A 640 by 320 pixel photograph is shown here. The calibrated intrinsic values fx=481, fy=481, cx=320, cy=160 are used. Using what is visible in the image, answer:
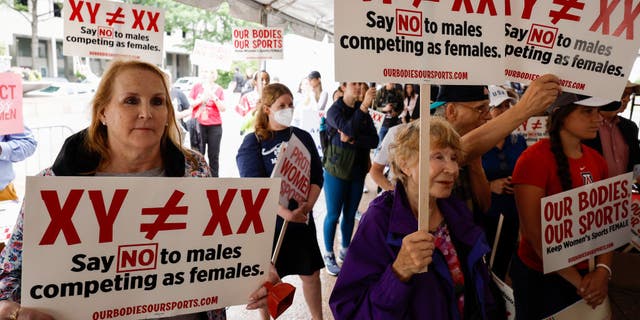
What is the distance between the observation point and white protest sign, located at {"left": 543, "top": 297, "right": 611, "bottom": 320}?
241cm

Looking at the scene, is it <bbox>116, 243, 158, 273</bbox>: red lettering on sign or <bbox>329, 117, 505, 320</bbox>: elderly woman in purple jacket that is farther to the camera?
<bbox>329, 117, 505, 320</bbox>: elderly woman in purple jacket

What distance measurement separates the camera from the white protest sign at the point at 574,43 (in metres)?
1.98

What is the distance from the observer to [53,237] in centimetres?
148

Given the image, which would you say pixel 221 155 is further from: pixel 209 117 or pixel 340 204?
pixel 340 204

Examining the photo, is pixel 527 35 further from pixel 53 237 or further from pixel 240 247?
pixel 53 237

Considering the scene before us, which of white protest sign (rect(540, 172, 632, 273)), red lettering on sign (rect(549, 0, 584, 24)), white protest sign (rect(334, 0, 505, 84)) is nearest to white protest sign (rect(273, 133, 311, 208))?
white protest sign (rect(334, 0, 505, 84))

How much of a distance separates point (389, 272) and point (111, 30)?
3400mm

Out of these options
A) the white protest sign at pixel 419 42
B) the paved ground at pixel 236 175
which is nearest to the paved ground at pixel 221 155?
the paved ground at pixel 236 175

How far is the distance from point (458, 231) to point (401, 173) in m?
0.34

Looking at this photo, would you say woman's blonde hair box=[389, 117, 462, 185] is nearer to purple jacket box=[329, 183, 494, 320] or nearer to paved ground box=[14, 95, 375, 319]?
purple jacket box=[329, 183, 494, 320]

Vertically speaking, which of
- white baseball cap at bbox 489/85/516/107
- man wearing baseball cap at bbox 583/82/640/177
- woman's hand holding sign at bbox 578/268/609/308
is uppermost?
white baseball cap at bbox 489/85/516/107

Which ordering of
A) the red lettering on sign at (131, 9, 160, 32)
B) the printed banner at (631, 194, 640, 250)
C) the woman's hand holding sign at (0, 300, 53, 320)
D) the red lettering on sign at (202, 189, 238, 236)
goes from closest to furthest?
the woman's hand holding sign at (0, 300, 53, 320)
the red lettering on sign at (202, 189, 238, 236)
the printed banner at (631, 194, 640, 250)
the red lettering on sign at (131, 9, 160, 32)

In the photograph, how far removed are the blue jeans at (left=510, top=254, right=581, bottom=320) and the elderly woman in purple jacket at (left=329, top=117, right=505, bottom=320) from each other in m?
0.61

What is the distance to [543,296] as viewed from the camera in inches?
98.3
